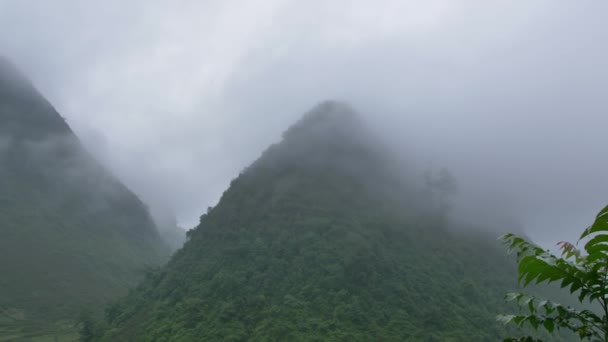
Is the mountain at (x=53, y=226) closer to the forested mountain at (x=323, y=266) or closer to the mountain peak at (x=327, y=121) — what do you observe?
the forested mountain at (x=323, y=266)

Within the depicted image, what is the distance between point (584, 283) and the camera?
3.36m

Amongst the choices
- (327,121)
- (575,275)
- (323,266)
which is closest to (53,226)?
(327,121)

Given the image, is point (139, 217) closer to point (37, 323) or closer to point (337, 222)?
point (37, 323)

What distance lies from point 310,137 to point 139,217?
8334 centimetres

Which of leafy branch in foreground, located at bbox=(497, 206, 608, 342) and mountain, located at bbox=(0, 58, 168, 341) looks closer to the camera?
leafy branch in foreground, located at bbox=(497, 206, 608, 342)

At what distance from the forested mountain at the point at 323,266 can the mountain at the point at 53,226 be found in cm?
2509

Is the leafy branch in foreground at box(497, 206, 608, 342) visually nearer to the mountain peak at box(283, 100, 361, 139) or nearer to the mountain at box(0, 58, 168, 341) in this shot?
the mountain at box(0, 58, 168, 341)

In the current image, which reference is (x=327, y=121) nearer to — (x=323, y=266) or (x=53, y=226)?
(x=323, y=266)

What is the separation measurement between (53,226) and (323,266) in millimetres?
83802

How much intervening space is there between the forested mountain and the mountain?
82.3ft

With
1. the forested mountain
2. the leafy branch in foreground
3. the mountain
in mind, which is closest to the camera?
the leafy branch in foreground

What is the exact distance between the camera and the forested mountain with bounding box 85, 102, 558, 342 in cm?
4562

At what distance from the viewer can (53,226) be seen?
109 metres

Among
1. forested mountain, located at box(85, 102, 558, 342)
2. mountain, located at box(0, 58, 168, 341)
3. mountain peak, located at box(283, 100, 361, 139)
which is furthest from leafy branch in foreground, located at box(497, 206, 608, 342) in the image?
mountain peak, located at box(283, 100, 361, 139)
